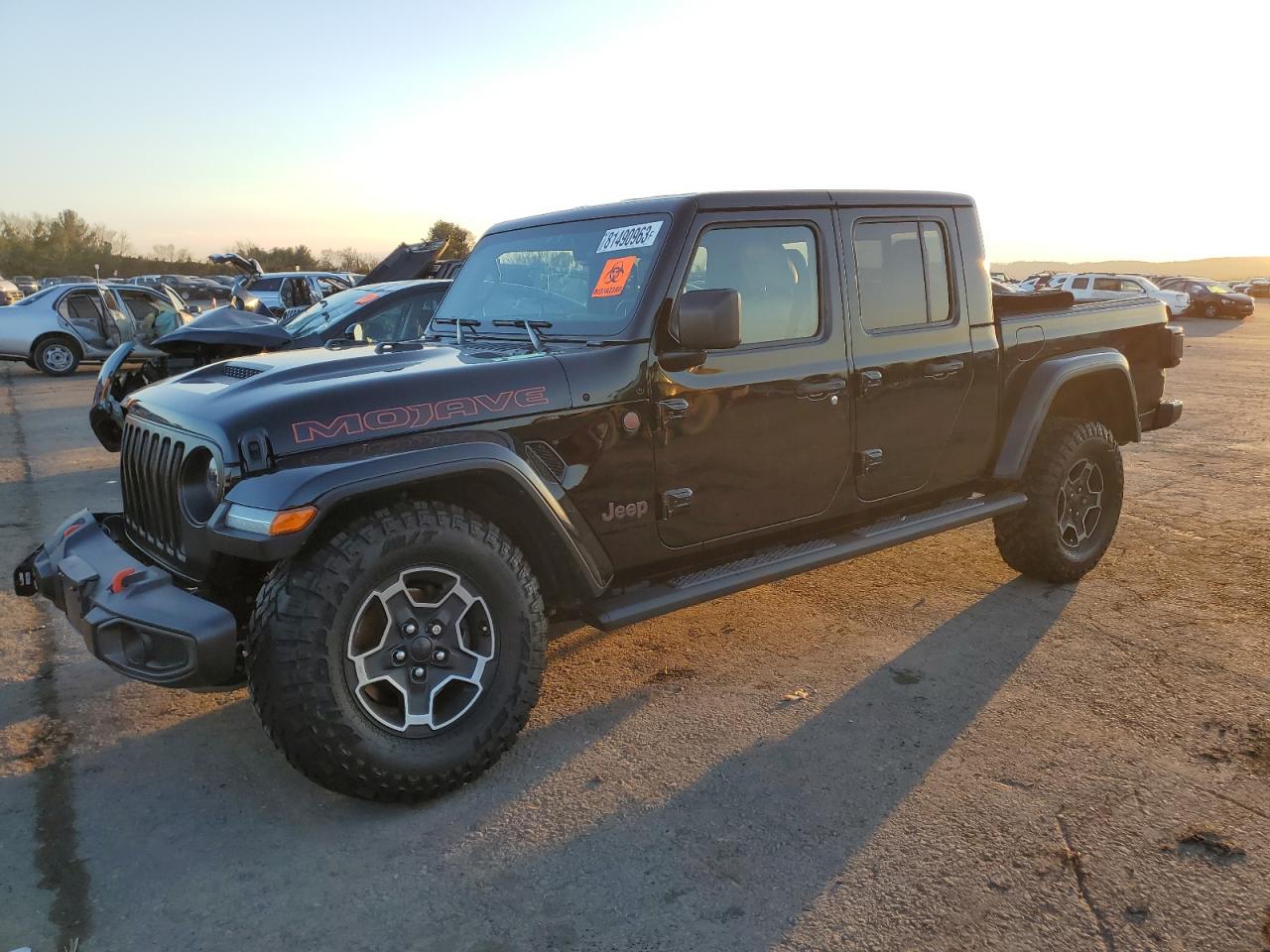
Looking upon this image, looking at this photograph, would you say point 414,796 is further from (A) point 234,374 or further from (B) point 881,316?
(B) point 881,316

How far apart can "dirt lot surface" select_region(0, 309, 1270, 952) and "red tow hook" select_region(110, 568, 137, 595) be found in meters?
0.71

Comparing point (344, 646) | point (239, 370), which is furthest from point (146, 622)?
point (239, 370)

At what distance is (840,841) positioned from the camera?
2.74 meters

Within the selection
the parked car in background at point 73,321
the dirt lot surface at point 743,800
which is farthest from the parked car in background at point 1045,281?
the dirt lot surface at point 743,800

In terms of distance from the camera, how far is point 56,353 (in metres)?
16.4

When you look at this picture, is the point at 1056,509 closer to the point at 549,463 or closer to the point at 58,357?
the point at 549,463

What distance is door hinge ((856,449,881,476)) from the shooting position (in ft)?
13.2

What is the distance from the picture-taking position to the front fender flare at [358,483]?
2.63 meters

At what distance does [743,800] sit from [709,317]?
1576mm

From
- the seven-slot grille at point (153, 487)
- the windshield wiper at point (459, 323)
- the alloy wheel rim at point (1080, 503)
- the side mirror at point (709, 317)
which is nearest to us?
the seven-slot grille at point (153, 487)

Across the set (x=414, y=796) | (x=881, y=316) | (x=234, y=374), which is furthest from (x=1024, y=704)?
(x=234, y=374)

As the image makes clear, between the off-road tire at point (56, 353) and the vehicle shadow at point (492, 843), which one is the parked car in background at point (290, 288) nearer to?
the off-road tire at point (56, 353)

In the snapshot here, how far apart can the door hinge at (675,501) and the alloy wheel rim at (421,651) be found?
79 cm

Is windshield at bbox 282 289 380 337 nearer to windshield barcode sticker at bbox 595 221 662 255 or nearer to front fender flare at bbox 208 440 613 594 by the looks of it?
windshield barcode sticker at bbox 595 221 662 255
